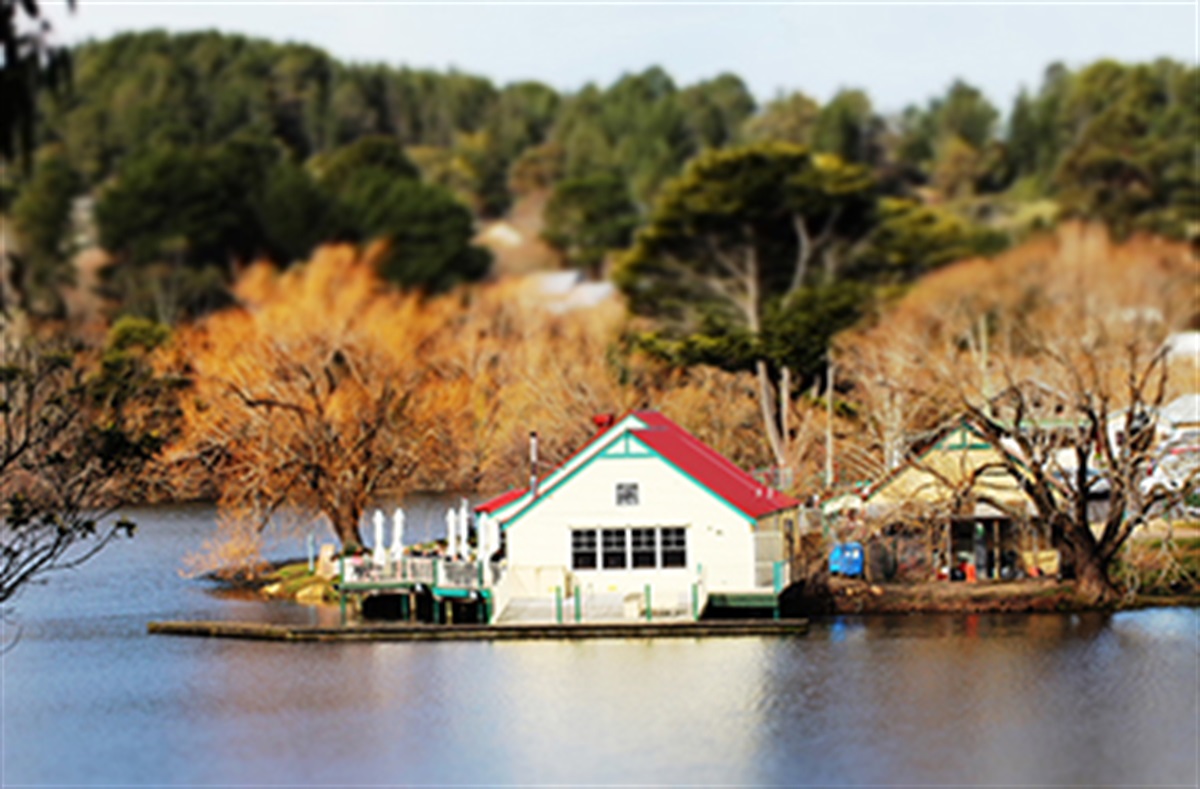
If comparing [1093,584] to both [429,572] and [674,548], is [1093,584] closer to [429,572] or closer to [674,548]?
[674,548]

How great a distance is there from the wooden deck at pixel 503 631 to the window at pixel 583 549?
209 cm

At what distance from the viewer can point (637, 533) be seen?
3834 centimetres

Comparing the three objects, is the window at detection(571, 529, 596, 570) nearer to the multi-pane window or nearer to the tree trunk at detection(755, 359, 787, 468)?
the multi-pane window

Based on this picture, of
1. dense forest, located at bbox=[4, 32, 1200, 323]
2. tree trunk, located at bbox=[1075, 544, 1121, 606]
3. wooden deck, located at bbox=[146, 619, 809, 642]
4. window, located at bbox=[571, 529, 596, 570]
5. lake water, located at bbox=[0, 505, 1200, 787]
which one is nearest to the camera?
lake water, located at bbox=[0, 505, 1200, 787]

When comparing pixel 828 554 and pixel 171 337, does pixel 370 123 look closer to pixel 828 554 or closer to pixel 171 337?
pixel 171 337

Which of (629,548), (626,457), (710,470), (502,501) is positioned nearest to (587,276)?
(502,501)

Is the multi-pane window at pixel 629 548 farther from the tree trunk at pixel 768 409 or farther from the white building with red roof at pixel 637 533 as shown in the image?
the tree trunk at pixel 768 409

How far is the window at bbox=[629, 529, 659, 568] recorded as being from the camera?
38.2 metres

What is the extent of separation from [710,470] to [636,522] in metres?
2.10

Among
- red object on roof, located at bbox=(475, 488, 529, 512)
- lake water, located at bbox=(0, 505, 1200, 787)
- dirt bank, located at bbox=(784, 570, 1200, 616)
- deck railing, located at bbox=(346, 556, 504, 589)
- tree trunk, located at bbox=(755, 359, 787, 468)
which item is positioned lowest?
lake water, located at bbox=(0, 505, 1200, 787)

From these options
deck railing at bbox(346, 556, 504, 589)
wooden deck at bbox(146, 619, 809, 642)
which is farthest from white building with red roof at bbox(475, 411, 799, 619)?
wooden deck at bbox(146, 619, 809, 642)

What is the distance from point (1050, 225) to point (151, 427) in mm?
32190

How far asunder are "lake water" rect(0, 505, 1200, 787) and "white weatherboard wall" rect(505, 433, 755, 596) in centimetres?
241

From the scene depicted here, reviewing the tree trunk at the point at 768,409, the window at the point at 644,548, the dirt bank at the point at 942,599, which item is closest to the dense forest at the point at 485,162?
the tree trunk at the point at 768,409
